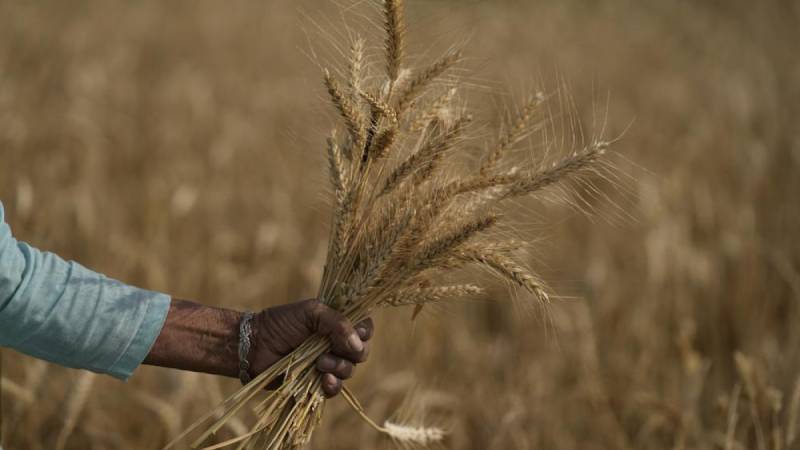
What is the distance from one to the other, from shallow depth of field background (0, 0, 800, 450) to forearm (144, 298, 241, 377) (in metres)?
0.43

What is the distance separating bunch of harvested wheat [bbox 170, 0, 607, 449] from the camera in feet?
4.53

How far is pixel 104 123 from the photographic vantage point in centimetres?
507

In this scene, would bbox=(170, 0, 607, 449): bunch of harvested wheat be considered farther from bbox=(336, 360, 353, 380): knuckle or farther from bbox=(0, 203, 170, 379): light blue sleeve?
bbox=(0, 203, 170, 379): light blue sleeve

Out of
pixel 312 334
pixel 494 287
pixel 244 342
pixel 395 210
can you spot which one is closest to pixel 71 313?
pixel 244 342

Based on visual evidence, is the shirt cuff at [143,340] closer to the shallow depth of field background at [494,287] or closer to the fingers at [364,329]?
the fingers at [364,329]

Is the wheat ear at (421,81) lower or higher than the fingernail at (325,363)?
higher

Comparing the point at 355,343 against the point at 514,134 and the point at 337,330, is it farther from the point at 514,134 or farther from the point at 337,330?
the point at 514,134

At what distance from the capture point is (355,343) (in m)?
1.42

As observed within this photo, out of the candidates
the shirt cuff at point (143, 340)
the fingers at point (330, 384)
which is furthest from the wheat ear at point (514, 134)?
the shirt cuff at point (143, 340)

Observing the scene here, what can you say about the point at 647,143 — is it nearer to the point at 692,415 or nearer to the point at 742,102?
the point at 742,102

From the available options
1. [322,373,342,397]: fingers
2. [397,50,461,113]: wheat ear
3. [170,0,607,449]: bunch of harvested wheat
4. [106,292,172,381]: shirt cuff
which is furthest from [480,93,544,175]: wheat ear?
[106,292,172,381]: shirt cuff

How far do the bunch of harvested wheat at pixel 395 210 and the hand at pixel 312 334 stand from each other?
0.08 feet

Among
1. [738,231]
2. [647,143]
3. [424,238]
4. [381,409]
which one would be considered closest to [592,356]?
[381,409]

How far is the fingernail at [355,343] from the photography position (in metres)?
1.42
